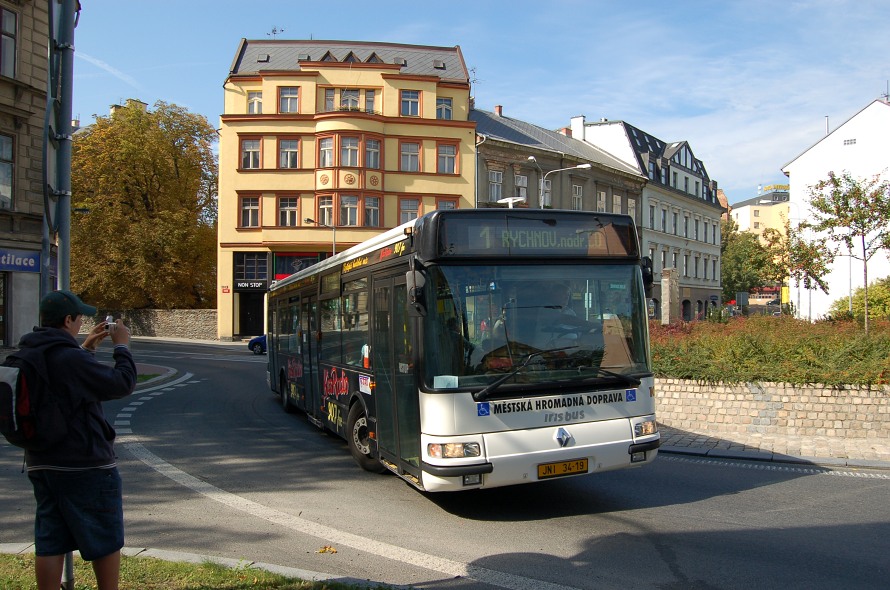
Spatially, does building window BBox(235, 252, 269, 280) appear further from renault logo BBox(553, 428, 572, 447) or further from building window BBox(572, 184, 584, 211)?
renault logo BBox(553, 428, 572, 447)

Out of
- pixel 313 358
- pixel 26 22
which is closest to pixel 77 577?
pixel 313 358

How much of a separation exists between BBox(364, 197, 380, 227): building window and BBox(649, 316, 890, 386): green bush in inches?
1200

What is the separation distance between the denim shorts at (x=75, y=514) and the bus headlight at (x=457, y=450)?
9.95 feet

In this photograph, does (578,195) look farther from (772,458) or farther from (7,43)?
(772,458)

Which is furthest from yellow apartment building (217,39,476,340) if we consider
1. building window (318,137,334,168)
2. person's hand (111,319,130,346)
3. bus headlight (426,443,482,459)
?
person's hand (111,319,130,346)

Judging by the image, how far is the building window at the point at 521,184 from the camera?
4691 cm

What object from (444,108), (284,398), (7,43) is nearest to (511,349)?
(284,398)

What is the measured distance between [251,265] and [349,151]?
8.88 metres

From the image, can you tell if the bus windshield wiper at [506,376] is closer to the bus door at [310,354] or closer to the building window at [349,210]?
the bus door at [310,354]

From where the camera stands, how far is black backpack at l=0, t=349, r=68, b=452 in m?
3.64

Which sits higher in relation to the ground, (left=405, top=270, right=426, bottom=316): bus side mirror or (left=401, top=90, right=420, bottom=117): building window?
(left=401, top=90, right=420, bottom=117): building window

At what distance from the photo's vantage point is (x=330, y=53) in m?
44.2

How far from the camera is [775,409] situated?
1161 cm

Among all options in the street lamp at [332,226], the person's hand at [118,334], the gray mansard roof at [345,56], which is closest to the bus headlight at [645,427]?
the person's hand at [118,334]
